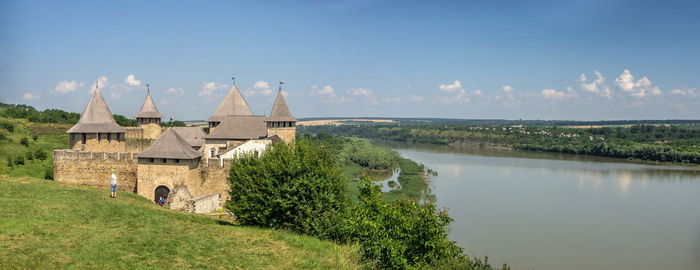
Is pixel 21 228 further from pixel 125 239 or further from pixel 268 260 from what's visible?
pixel 268 260

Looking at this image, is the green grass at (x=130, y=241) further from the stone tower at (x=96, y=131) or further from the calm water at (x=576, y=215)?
the calm water at (x=576, y=215)

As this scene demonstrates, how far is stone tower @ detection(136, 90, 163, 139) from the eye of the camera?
79.4 ft

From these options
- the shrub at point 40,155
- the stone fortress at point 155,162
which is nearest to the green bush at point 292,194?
the stone fortress at point 155,162

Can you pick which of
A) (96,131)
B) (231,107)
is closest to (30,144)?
(96,131)

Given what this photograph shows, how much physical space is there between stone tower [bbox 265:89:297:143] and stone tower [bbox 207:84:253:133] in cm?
245

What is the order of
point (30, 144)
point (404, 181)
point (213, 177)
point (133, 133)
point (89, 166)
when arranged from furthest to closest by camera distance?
1. point (404, 181)
2. point (30, 144)
3. point (133, 133)
4. point (89, 166)
5. point (213, 177)

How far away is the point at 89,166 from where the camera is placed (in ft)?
60.5

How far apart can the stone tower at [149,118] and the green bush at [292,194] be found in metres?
12.7

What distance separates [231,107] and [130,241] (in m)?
15.4

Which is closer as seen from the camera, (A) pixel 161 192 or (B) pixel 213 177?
(A) pixel 161 192

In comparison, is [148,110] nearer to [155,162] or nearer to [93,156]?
[93,156]

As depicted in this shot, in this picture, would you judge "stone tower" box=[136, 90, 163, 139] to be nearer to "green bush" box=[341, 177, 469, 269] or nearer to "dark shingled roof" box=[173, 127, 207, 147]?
"dark shingled roof" box=[173, 127, 207, 147]

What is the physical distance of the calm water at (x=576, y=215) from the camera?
69.1 feet

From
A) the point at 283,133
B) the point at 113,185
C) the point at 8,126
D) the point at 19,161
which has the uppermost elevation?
the point at 283,133
